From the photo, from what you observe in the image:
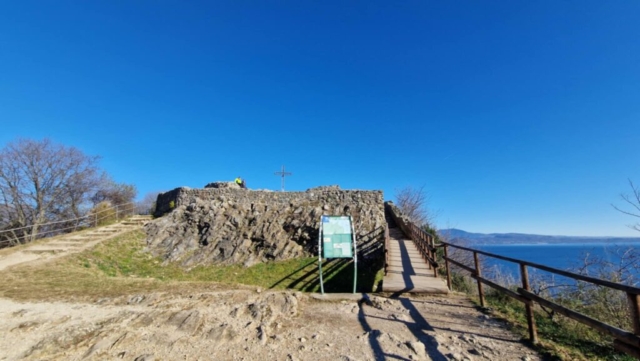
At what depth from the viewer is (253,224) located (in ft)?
54.0

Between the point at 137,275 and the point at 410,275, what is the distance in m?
11.4

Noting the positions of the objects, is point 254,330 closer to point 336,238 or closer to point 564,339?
point 336,238

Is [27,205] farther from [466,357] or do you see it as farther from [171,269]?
[466,357]

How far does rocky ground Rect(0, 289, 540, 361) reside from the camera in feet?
12.4

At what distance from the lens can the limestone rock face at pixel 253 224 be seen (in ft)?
47.5

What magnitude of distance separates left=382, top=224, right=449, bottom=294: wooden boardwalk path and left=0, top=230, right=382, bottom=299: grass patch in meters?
1.81

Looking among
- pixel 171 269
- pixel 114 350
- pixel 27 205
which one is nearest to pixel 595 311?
pixel 114 350

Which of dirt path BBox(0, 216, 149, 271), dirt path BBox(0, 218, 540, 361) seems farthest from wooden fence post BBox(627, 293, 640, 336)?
dirt path BBox(0, 216, 149, 271)

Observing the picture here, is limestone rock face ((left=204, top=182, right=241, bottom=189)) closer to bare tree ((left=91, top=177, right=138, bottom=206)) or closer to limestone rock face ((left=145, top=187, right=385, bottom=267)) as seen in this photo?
limestone rock face ((left=145, top=187, right=385, bottom=267))

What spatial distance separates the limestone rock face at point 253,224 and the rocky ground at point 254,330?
324 inches

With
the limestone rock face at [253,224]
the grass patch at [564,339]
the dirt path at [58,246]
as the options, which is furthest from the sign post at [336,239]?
the dirt path at [58,246]

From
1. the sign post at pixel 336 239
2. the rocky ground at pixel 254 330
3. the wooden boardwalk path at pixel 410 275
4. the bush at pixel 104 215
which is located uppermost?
the bush at pixel 104 215

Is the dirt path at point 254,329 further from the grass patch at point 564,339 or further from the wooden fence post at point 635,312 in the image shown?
the wooden fence post at point 635,312

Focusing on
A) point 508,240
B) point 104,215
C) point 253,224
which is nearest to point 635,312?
point 253,224
